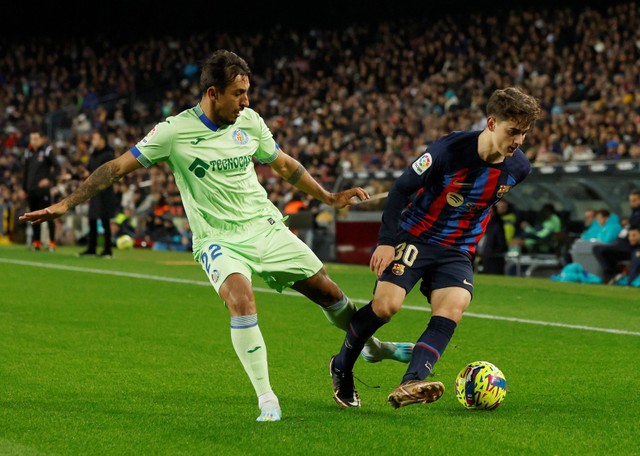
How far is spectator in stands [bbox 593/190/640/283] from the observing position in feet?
53.4

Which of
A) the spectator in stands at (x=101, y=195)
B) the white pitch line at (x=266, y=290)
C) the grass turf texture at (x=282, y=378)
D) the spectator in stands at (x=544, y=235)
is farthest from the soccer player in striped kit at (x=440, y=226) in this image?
the spectator in stands at (x=101, y=195)

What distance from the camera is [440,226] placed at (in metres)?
6.64

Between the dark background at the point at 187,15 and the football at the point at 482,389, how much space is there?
1225 inches

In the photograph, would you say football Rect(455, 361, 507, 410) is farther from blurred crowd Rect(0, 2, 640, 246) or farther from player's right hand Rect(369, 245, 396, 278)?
blurred crowd Rect(0, 2, 640, 246)

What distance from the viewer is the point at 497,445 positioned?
5.52 m

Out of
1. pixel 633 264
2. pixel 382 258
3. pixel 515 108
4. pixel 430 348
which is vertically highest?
pixel 515 108

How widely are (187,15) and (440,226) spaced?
4049cm

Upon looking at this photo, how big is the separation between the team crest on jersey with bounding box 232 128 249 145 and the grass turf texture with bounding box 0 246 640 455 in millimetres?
1556

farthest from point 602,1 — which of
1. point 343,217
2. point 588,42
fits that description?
point 343,217

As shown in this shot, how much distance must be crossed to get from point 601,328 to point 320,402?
514 centimetres

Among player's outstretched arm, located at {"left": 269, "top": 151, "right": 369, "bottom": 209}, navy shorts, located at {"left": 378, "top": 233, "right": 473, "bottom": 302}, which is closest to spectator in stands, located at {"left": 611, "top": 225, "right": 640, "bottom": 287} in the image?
player's outstretched arm, located at {"left": 269, "top": 151, "right": 369, "bottom": 209}

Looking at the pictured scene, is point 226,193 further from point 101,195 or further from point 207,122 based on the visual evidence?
point 101,195

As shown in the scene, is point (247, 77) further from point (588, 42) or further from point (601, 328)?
point (588, 42)

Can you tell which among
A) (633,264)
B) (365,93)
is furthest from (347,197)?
(365,93)
